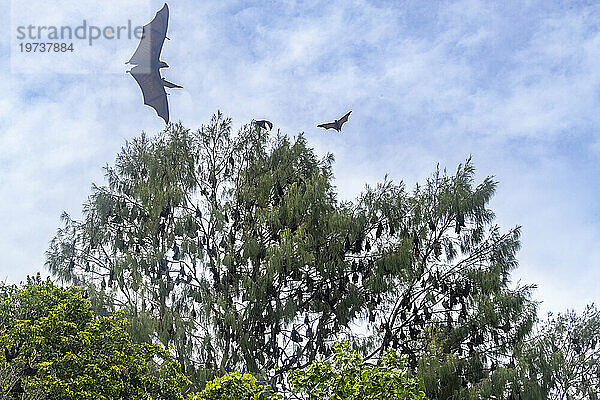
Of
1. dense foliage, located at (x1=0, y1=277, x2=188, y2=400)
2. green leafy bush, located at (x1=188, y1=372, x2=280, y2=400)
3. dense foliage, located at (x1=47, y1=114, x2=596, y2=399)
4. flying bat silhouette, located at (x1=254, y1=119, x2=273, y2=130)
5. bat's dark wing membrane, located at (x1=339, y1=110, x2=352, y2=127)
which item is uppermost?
flying bat silhouette, located at (x1=254, y1=119, x2=273, y2=130)

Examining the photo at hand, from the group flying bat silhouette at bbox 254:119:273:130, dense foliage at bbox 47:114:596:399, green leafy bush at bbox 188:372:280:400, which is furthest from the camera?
flying bat silhouette at bbox 254:119:273:130

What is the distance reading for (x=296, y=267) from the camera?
1267 centimetres

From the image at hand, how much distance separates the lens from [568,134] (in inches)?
535

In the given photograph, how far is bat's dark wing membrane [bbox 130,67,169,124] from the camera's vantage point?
13242mm

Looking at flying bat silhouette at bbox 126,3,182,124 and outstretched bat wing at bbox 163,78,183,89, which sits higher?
flying bat silhouette at bbox 126,3,182,124

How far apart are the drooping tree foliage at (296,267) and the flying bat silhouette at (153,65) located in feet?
4.15

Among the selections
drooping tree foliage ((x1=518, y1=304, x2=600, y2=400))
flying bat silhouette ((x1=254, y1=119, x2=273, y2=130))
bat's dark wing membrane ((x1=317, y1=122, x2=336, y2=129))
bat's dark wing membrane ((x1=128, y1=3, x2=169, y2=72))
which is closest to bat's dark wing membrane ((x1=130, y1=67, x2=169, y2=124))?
bat's dark wing membrane ((x1=128, y1=3, x2=169, y2=72))

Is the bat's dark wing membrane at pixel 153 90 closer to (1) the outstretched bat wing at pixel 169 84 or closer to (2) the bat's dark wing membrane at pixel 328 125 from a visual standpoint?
(1) the outstretched bat wing at pixel 169 84

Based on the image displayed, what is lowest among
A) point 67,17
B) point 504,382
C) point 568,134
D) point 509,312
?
point 504,382

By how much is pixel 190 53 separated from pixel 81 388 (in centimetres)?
712

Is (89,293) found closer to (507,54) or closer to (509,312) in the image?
(509,312)

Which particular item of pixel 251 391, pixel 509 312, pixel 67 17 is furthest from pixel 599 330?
pixel 67 17

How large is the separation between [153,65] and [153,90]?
2.66 feet

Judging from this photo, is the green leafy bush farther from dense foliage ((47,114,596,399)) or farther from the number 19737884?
the number 19737884
